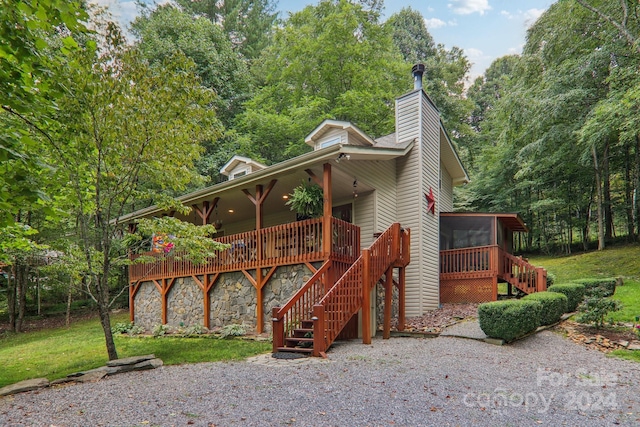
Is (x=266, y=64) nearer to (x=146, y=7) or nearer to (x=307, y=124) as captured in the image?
(x=307, y=124)

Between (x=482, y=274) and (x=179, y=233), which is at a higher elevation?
(x=179, y=233)

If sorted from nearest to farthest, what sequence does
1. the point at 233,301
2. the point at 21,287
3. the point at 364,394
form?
the point at 364,394 < the point at 233,301 < the point at 21,287

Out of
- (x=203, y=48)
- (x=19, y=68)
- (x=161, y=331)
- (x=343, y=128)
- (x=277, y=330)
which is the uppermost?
(x=203, y=48)

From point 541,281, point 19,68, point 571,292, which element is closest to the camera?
point 19,68

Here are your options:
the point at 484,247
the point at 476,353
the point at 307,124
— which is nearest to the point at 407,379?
the point at 476,353

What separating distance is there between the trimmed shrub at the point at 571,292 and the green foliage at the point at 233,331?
8192 mm

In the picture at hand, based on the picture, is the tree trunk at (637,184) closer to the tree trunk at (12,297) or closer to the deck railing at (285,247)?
the deck railing at (285,247)

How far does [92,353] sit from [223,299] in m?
3.28

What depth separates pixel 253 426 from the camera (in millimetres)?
3602

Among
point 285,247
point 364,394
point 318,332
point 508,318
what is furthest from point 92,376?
point 508,318

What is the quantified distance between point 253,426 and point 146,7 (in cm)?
2772

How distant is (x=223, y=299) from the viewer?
10609 mm

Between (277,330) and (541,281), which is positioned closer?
(277,330)

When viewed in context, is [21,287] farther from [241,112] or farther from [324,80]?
[324,80]
